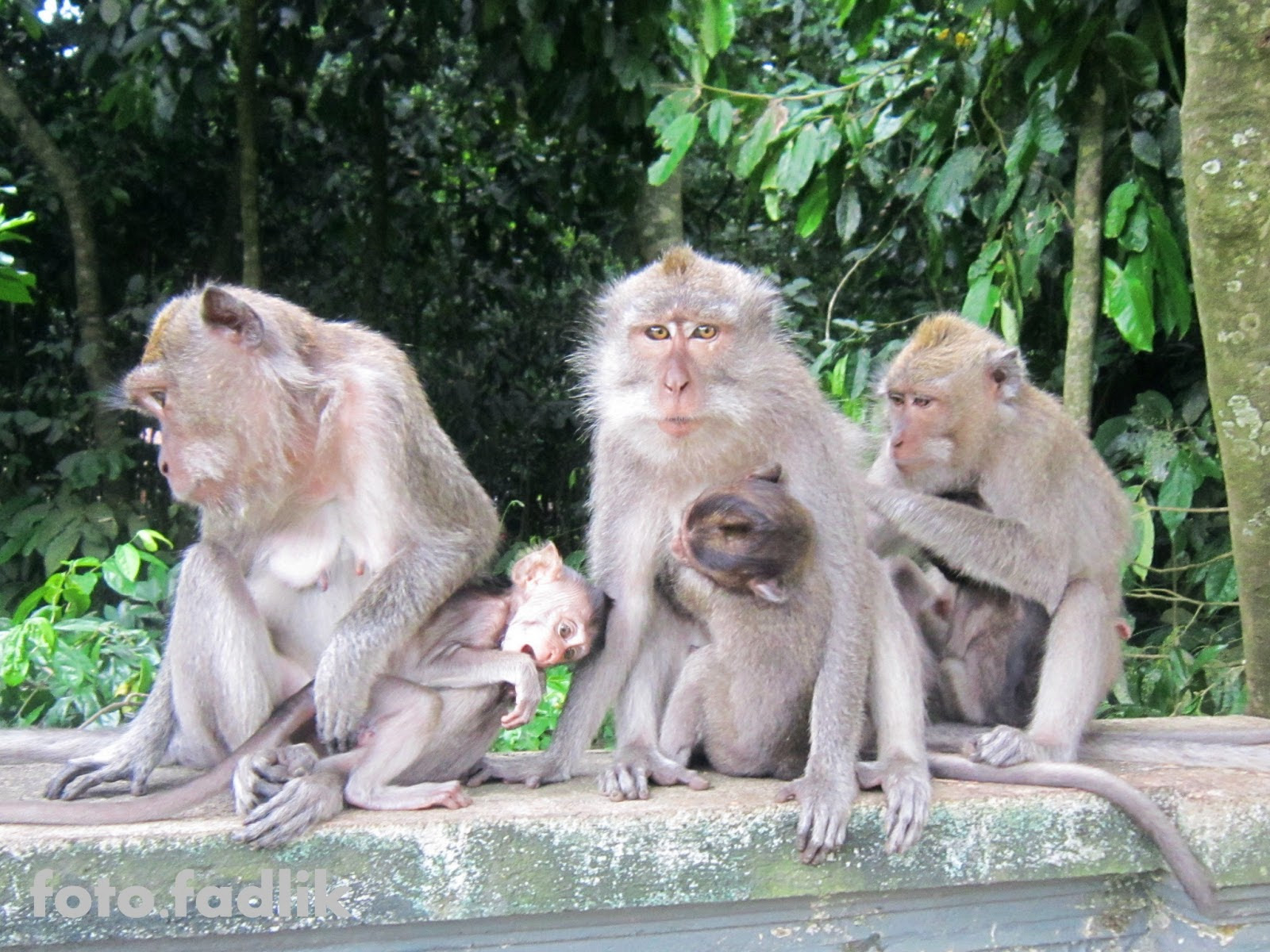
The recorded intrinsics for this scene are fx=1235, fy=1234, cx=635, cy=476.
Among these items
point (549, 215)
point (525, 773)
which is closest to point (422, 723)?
point (525, 773)

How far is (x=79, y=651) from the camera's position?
4273mm

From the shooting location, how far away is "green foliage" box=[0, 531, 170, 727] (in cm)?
390

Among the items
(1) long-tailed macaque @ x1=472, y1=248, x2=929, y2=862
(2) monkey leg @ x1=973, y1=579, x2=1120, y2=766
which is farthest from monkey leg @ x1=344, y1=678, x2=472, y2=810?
(2) monkey leg @ x1=973, y1=579, x2=1120, y2=766

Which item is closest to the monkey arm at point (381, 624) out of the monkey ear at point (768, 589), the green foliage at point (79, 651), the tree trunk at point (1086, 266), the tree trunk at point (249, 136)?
the monkey ear at point (768, 589)

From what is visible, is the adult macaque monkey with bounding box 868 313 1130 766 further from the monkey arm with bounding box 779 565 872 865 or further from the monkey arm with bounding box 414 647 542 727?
the monkey arm with bounding box 414 647 542 727

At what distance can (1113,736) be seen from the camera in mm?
3768

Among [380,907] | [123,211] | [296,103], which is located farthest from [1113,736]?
[123,211]

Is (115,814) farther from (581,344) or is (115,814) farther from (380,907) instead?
(581,344)

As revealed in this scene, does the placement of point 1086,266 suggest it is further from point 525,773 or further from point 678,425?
point 525,773

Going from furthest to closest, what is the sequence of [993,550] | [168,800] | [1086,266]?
[1086,266] → [993,550] → [168,800]

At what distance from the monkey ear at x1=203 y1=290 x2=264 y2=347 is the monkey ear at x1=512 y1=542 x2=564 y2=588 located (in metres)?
A: 0.88

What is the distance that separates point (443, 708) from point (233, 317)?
1082 mm

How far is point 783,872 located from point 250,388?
170cm

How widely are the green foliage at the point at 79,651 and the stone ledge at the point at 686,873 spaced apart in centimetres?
76
